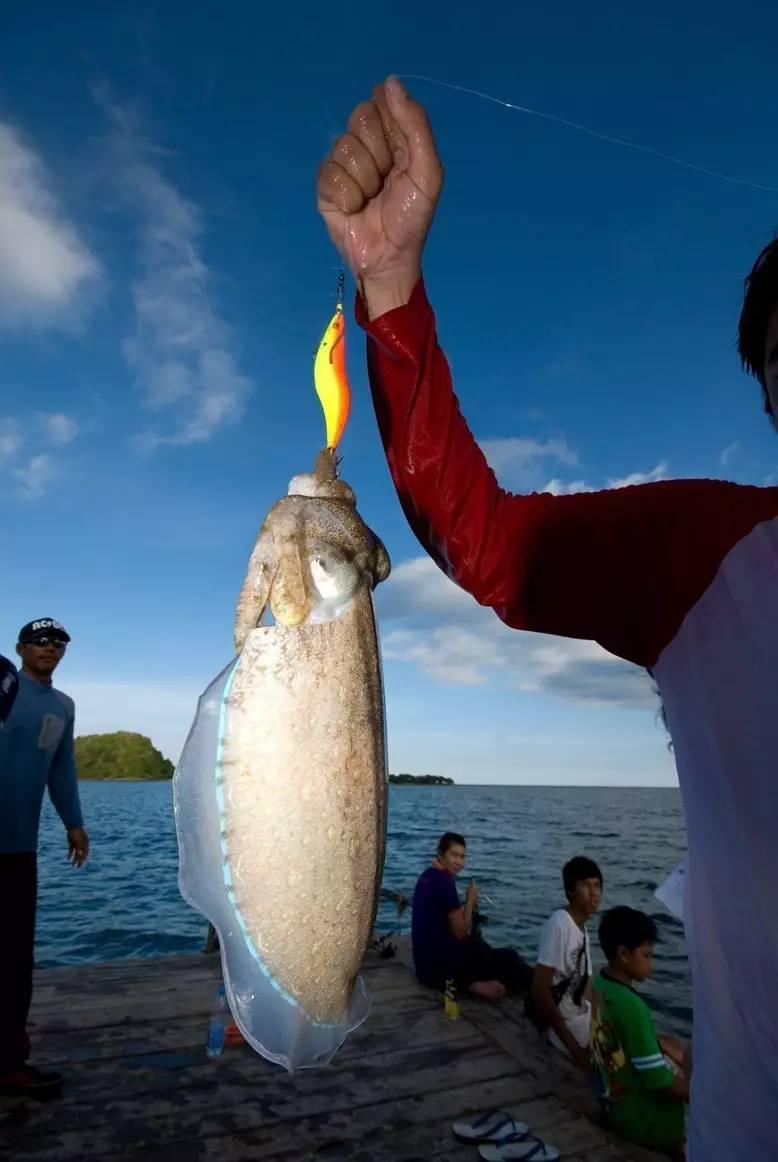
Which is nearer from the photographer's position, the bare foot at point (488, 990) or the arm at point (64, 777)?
the arm at point (64, 777)

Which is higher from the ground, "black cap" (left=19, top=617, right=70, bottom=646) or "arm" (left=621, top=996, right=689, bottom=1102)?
"black cap" (left=19, top=617, right=70, bottom=646)

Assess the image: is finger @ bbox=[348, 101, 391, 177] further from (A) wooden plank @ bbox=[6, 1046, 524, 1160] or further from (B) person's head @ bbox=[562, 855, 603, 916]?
(B) person's head @ bbox=[562, 855, 603, 916]

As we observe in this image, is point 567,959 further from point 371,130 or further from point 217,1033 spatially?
point 371,130

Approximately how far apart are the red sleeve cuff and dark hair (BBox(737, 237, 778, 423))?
1127 mm

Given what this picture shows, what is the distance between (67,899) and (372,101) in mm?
28332

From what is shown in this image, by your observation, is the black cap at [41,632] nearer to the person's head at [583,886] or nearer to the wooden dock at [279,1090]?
the wooden dock at [279,1090]

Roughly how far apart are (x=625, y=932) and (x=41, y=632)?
558 cm

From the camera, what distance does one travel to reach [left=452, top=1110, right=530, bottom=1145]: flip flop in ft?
16.4

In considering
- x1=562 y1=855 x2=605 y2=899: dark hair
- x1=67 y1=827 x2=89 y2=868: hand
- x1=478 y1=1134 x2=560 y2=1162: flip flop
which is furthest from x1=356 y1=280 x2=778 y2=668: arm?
x1=562 y1=855 x2=605 y2=899: dark hair

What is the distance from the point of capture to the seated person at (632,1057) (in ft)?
16.8

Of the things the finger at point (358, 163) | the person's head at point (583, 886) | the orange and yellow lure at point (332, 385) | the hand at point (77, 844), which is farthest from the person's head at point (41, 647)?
the person's head at point (583, 886)

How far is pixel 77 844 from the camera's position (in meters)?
6.54

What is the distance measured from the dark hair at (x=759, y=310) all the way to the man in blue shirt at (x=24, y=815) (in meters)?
5.23

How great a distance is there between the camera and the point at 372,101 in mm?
1931
